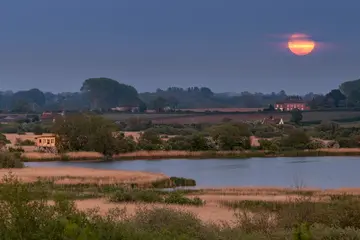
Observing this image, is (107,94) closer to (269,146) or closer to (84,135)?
(269,146)

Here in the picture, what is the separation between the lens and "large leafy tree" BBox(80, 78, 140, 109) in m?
176

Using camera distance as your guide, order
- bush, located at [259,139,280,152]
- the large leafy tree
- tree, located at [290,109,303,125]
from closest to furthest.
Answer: bush, located at [259,139,280,152] < tree, located at [290,109,303,125] < the large leafy tree

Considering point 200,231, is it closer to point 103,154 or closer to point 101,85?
point 103,154

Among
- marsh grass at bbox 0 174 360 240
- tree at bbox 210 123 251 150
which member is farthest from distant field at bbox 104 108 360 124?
marsh grass at bbox 0 174 360 240

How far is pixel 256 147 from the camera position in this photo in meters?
59.3

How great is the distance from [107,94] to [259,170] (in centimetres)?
13553

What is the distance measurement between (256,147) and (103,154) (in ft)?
43.5

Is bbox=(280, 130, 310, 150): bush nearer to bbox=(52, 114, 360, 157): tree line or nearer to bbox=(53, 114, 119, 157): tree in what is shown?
bbox=(52, 114, 360, 157): tree line

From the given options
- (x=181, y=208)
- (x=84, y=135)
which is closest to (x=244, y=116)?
(x=84, y=135)

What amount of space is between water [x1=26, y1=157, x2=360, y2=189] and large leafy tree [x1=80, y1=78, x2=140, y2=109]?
124287mm

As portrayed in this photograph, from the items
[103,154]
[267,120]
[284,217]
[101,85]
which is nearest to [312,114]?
[267,120]

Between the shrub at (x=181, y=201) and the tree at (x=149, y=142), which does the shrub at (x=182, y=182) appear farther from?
the tree at (x=149, y=142)

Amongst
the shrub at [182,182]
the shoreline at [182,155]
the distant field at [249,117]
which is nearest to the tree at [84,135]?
the shoreline at [182,155]

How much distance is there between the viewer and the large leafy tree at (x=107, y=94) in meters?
176
